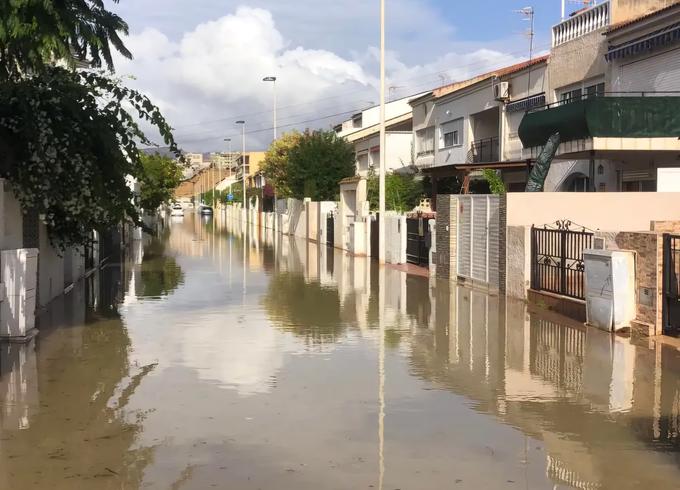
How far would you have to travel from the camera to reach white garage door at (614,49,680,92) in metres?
22.0

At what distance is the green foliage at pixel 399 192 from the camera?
3722 centimetres

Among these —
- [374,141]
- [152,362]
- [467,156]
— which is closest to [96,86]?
[152,362]

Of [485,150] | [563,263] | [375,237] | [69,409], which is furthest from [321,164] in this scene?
[69,409]

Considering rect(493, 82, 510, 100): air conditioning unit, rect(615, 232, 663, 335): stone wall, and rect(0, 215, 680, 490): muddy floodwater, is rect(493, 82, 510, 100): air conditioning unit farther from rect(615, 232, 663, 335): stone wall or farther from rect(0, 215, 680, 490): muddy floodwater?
rect(615, 232, 663, 335): stone wall

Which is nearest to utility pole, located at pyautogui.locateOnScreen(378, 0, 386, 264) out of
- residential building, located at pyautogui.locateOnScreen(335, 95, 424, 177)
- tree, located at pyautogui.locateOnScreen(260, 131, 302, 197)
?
residential building, located at pyautogui.locateOnScreen(335, 95, 424, 177)

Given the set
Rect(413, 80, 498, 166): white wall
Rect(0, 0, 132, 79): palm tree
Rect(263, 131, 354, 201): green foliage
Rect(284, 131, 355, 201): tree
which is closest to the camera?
Rect(0, 0, 132, 79): palm tree

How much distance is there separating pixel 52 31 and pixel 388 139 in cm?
3597

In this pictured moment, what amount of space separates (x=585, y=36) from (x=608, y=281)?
51.0 ft

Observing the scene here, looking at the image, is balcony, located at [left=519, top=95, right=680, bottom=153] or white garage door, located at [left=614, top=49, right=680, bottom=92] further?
white garage door, located at [left=614, top=49, right=680, bottom=92]

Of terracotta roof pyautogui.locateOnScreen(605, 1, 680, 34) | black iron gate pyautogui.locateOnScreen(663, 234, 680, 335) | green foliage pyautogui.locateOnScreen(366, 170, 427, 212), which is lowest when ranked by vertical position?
black iron gate pyautogui.locateOnScreen(663, 234, 680, 335)

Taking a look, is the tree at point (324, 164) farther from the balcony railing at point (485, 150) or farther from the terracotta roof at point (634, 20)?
the terracotta roof at point (634, 20)

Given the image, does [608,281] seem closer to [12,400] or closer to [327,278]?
[12,400]

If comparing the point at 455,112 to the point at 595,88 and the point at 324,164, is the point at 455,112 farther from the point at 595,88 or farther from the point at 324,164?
the point at 595,88

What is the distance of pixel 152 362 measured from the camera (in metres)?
10.6
